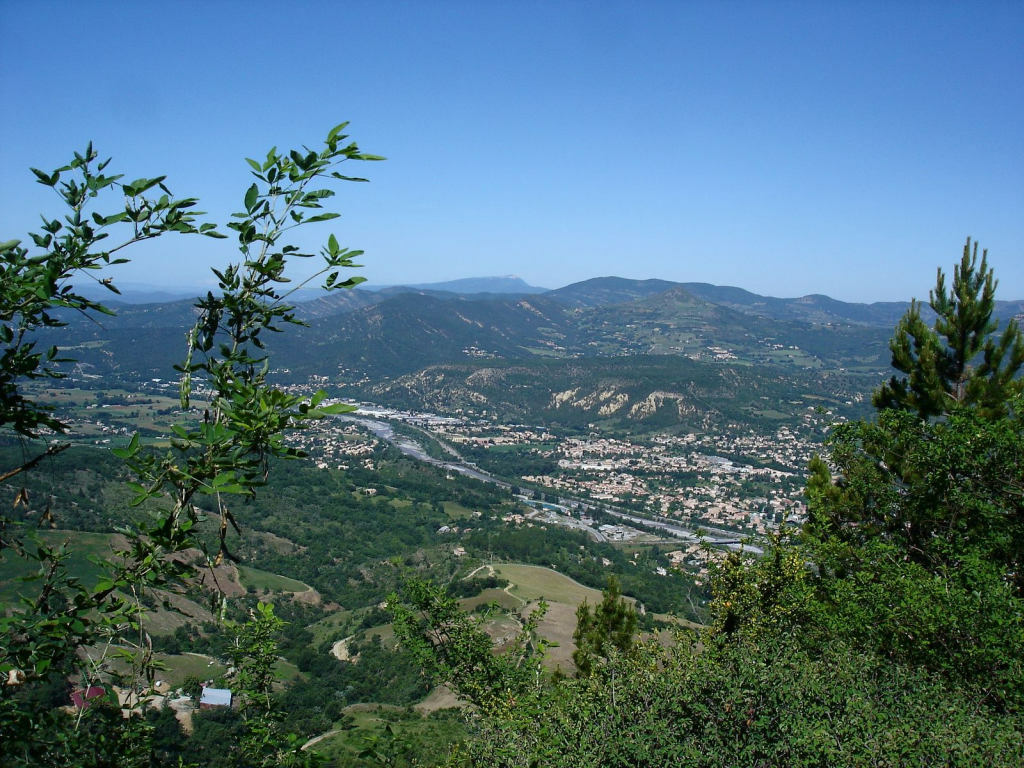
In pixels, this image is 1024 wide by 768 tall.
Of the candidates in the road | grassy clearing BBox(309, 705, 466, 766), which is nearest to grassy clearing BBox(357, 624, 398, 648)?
grassy clearing BBox(309, 705, 466, 766)

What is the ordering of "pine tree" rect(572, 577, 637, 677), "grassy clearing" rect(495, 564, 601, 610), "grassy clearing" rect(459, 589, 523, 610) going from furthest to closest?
"grassy clearing" rect(495, 564, 601, 610)
"grassy clearing" rect(459, 589, 523, 610)
"pine tree" rect(572, 577, 637, 677)

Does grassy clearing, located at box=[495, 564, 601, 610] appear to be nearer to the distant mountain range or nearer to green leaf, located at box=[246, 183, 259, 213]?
green leaf, located at box=[246, 183, 259, 213]

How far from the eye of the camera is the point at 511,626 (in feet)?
103

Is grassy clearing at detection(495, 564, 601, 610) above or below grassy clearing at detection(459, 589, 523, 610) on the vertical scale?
below

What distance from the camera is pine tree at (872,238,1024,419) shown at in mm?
11984

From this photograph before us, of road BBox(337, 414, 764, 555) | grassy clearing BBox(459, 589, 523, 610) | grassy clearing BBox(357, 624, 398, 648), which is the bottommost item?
road BBox(337, 414, 764, 555)

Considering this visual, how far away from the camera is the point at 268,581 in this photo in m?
40.0

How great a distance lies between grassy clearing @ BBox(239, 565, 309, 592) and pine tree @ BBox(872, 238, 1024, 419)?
36.4 m

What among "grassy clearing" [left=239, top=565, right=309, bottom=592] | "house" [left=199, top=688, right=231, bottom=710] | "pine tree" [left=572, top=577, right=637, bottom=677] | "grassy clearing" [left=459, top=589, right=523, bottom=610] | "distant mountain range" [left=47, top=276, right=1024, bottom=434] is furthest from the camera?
"distant mountain range" [left=47, top=276, right=1024, bottom=434]

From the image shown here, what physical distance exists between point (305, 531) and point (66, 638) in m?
53.7

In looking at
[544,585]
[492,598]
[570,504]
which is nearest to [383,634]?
[492,598]

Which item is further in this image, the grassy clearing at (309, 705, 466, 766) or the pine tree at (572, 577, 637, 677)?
the grassy clearing at (309, 705, 466, 766)

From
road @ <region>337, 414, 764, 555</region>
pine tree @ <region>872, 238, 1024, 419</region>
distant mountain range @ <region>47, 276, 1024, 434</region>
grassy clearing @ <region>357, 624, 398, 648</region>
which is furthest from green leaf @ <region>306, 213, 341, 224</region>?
distant mountain range @ <region>47, 276, 1024, 434</region>

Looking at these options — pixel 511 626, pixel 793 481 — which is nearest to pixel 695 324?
pixel 793 481
